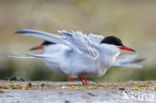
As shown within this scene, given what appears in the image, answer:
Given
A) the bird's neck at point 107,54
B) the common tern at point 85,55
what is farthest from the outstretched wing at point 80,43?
the bird's neck at point 107,54

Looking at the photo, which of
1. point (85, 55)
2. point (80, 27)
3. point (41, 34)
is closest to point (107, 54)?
point (85, 55)

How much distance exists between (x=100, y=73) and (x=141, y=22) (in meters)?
12.4

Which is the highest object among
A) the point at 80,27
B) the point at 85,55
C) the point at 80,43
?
the point at 80,27

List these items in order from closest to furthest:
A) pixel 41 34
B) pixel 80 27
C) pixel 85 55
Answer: pixel 41 34, pixel 85 55, pixel 80 27

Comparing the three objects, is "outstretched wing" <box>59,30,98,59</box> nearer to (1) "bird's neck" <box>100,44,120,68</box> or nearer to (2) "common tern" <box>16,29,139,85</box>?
(2) "common tern" <box>16,29,139,85</box>

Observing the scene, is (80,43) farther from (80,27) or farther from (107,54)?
(80,27)

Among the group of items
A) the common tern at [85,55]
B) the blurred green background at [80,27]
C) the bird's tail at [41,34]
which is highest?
the blurred green background at [80,27]

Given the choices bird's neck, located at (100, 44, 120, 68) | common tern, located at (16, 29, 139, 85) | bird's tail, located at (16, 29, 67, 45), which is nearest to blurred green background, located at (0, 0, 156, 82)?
common tern, located at (16, 29, 139, 85)

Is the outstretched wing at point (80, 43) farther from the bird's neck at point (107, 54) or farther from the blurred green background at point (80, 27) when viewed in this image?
the blurred green background at point (80, 27)

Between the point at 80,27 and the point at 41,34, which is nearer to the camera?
the point at 41,34

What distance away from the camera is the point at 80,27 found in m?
13.5

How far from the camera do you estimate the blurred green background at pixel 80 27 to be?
10.1m

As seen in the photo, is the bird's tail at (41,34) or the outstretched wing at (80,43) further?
the outstretched wing at (80,43)

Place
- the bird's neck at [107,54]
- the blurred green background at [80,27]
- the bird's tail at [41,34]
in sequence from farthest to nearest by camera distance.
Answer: the blurred green background at [80,27] < the bird's neck at [107,54] < the bird's tail at [41,34]
